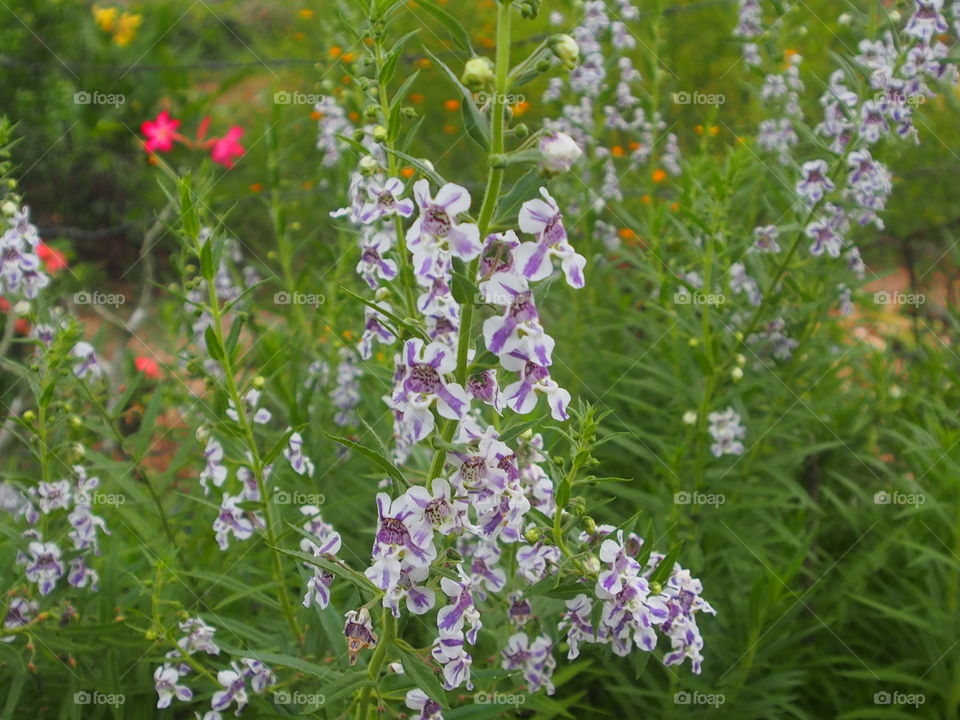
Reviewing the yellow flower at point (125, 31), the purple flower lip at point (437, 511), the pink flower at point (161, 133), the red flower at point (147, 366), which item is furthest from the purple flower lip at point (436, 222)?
the yellow flower at point (125, 31)

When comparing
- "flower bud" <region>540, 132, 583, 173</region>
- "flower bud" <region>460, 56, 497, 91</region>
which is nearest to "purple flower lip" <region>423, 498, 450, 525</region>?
"flower bud" <region>540, 132, 583, 173</region>

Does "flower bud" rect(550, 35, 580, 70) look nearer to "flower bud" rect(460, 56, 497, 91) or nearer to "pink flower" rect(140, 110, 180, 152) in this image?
"flower bud" rect(460, 56, 497, 91)

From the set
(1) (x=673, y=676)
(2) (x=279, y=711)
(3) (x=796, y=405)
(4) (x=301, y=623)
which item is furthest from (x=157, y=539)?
(3) (x=796, y=405)

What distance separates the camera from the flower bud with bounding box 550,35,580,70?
1594mm

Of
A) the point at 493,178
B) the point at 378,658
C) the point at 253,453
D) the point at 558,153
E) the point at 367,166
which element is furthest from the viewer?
the point at 253,453

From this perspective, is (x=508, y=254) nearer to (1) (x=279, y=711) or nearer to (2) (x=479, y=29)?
(1) (x=279, y=711)

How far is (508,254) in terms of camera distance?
1751 millimetres

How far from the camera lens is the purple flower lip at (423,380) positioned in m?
1.65

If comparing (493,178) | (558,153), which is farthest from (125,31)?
(558,153)

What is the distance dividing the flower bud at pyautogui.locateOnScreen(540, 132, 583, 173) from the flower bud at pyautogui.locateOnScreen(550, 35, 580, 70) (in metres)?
0.14

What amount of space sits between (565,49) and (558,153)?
0.67 feet

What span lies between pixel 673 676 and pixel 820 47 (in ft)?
20.7

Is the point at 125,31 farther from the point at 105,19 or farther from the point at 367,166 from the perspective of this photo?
the point at 367,166

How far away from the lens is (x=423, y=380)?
1660mm
